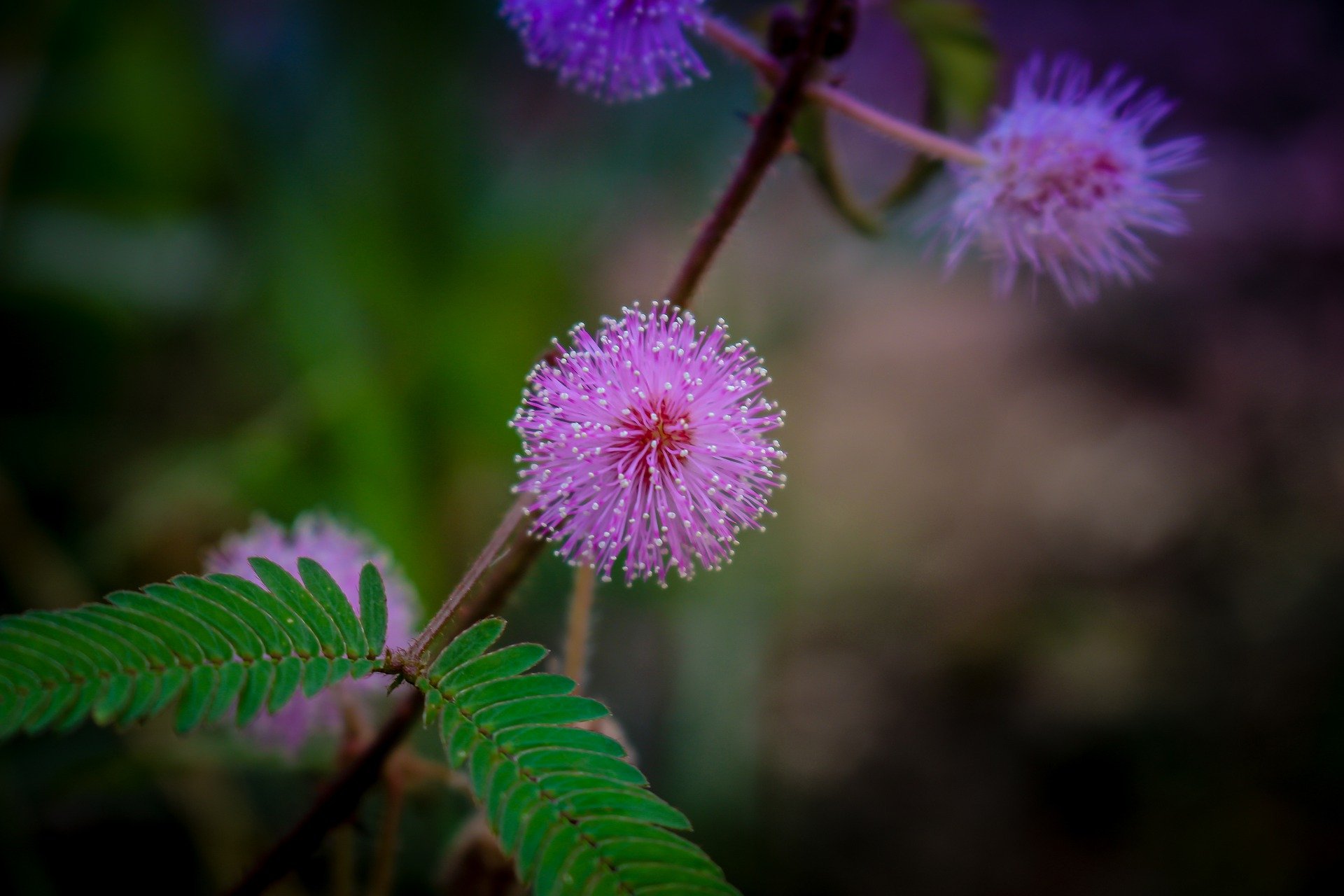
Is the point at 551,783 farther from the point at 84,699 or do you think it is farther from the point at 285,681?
the point at 84,699

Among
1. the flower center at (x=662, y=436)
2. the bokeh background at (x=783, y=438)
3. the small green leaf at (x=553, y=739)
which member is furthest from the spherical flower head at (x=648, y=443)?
the bokeh background at (x=783, y=438)

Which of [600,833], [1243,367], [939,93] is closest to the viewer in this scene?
[600,833]

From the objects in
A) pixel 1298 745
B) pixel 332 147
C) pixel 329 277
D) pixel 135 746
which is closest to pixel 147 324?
pixel 329 277

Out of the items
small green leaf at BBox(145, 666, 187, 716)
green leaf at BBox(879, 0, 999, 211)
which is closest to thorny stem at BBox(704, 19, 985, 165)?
green leaf at BBox(879, 0, 999, 211)

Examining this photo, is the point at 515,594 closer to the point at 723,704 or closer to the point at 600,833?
the point at 600,833

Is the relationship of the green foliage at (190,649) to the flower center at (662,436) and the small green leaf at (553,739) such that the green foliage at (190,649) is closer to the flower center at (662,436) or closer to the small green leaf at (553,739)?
the small green leaf at (553,739)
